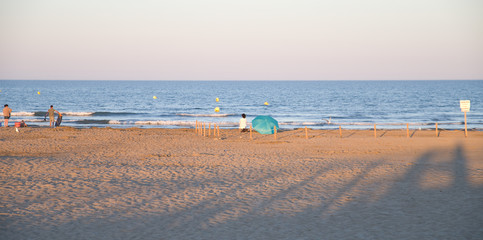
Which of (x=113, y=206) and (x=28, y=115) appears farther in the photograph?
(x=28, y=115)

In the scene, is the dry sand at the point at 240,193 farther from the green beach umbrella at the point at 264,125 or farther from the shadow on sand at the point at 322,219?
the green beach umbrella at the point at 264,125

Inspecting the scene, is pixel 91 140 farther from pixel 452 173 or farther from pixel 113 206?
pixel 452 173

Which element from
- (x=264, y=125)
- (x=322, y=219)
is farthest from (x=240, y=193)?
(x=264, y=125)

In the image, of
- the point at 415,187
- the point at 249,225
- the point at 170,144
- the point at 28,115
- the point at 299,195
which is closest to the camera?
the point at 249,225

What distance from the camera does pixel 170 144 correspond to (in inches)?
804

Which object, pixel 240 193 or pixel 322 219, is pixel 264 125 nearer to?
pixel 240 193

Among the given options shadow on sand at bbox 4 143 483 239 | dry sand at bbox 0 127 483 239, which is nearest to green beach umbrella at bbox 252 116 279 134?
dry sand at bbox 0 127 483 239

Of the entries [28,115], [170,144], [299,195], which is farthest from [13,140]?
[28,115]

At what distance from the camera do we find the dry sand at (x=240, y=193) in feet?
25.2

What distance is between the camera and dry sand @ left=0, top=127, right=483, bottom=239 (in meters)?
7.68

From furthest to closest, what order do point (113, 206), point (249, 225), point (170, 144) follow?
point (170, 144) < point (113, 206) < point (249, 225)

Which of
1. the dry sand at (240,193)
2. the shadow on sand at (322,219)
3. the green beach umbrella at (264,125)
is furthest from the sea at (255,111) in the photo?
the shadow on sand at (322,219)

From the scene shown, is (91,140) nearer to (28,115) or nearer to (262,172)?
(262,172)

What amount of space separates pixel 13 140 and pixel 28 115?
1112 inches
